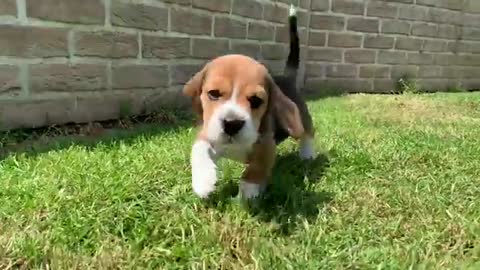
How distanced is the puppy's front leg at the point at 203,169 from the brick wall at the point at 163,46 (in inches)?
63.6

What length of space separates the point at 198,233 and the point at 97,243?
0.40m

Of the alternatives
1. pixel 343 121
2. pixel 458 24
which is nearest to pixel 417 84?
pixel 458 24

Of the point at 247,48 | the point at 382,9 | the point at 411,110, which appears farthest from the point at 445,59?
the point at 247,48

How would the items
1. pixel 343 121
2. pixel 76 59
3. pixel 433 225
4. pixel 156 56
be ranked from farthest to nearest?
pixel 343 121 < pixel 156 56 < pixel 76 59 < pixel 433 225

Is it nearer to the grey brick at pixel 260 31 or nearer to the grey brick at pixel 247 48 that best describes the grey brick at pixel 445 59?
the grey brick at pixel 260 31

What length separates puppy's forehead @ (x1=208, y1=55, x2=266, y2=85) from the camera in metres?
2.42

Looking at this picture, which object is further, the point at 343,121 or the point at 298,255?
the point at 343,121

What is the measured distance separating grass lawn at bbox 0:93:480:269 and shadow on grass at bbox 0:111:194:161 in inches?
1.1

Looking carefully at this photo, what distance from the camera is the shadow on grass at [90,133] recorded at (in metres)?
3.38

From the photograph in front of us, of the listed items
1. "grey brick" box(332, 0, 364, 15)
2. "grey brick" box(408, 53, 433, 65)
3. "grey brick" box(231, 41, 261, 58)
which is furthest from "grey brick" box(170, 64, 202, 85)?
"grey brick" box(408, 53, 433, 65)

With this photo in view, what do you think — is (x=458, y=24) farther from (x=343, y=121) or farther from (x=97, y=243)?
(x=97, y=243)

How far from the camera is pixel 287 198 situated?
2717mm

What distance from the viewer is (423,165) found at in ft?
11.5

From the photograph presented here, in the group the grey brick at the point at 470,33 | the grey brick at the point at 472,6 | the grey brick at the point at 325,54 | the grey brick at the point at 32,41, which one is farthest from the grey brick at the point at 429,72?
the grey brick at the point at 32,41
